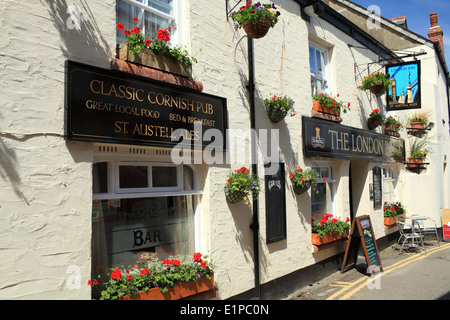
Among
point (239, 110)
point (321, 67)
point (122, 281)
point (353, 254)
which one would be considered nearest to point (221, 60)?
Answer: point (239, 110)

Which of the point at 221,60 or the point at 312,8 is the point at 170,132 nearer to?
the point at 221,60

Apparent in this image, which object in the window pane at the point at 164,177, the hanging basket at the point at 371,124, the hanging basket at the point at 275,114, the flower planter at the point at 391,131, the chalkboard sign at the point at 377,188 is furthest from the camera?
the flower planter at the point at 391,131

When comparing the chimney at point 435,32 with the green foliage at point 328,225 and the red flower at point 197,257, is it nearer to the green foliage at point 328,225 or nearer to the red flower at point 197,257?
the green foliage at point 328,225

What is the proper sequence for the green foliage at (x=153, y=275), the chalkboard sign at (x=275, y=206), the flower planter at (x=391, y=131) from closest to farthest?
the green foliage at (x=153, y=275) → the chalkboard sign at (x=275, y=206) → the flower planter at (x=391, y=131)

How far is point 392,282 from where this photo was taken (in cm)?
743

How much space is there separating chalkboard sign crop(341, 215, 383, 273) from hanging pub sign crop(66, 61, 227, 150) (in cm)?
463

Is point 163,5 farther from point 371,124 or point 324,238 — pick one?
point 371,124

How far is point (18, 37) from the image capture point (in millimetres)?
3340

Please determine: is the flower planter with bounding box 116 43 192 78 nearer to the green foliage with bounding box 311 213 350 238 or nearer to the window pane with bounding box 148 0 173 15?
the window pane with bounding box 148 0 173 15

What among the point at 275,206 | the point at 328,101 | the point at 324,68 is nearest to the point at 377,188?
the point at 328,101

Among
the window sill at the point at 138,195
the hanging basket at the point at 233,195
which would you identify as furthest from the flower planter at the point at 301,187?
the window sill at the point at 138,195

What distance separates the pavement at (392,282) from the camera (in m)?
6.58

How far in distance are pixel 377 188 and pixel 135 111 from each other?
9090 mm

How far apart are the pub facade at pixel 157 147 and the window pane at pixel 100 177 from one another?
0.04 ft
